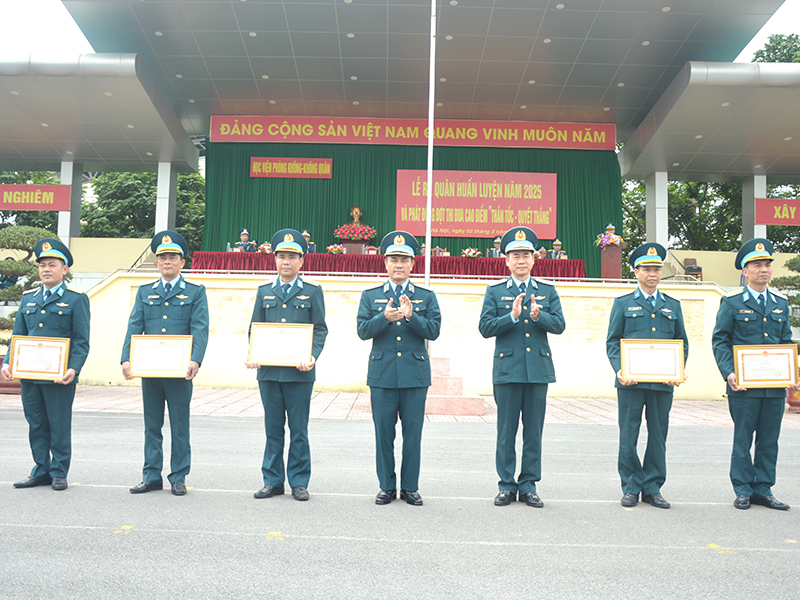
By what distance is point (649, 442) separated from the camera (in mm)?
4488

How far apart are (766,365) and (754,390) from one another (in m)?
0.20

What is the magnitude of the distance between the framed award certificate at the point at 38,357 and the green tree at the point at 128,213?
25.0 metres

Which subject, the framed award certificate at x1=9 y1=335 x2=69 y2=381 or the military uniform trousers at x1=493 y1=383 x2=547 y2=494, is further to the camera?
the framed award certificate at x1=9 y1=335 x2=69 y2=381

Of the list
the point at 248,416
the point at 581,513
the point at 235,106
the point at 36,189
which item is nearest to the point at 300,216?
the point at 235,106

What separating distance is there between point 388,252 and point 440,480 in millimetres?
1946

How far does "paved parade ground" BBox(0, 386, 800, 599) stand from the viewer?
283cm

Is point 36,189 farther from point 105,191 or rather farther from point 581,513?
point 581,513

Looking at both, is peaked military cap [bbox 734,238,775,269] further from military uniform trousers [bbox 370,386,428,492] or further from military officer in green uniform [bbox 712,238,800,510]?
military uniform trousers [bbox 370,386,428,492]

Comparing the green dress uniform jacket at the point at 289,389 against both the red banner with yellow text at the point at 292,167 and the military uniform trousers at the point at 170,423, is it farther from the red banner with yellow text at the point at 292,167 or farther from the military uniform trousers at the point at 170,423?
the red banner with yellow text at the point at 292,167

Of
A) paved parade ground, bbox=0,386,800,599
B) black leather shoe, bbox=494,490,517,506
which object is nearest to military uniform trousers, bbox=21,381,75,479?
paved parade ground, bbox=0,386,800,599

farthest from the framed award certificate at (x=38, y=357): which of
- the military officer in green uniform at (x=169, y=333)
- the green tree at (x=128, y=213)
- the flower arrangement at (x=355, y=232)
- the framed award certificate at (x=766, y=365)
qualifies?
the green tree at (x=128, y=213)

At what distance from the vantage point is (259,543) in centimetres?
337

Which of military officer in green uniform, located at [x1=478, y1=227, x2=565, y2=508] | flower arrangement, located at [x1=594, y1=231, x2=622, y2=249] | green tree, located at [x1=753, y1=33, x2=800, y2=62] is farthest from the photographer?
green tree, located at [x1=753, y1=33, x2=800, y2=62]

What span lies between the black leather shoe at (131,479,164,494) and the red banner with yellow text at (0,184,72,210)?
18.5m
